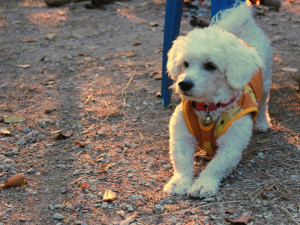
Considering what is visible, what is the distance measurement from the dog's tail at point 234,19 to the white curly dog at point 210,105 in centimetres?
49

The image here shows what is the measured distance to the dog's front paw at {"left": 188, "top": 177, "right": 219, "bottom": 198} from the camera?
2.97 metres

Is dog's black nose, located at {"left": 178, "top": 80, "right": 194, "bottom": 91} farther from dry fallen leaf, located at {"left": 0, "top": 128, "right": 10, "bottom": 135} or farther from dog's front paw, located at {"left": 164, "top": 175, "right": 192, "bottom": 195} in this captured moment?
dry fallen leaf, located at {"left": 0, "top": 128, "right": 10, "bottom": 135}

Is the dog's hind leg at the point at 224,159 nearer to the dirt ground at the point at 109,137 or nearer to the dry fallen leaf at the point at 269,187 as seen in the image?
the dirt ground at the point at 109,137

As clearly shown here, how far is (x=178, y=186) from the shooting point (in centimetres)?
Result: 306

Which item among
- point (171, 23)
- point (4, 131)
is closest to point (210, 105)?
point (171, 23)

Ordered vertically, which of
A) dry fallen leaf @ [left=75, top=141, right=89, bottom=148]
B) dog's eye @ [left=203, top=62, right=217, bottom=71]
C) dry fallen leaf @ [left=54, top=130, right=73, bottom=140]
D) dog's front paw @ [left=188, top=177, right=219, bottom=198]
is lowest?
dry fallen leaf @ [left=54, top=130, right=73, bottom=140]

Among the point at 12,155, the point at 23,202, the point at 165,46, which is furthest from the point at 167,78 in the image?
the point at 23,202

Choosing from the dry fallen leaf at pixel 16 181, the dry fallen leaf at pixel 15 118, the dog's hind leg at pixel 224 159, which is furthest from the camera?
the dry fallen leaf at pixel 15 118

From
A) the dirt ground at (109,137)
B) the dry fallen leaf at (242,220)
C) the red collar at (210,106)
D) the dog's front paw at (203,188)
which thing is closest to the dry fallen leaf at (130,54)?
the dirt ground at (109,137)

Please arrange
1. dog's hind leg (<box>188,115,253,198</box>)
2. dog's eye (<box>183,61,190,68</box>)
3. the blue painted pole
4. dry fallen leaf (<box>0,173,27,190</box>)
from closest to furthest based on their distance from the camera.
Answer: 1. dog's hind leg (<box>188,115,253,198</box>)
2. dry fallen leaf (<box>0,173,27,190</box>)
3. dog's eye (<box>183,61,190,68</box>)
4. the blue painted pole

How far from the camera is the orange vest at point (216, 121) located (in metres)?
3.30

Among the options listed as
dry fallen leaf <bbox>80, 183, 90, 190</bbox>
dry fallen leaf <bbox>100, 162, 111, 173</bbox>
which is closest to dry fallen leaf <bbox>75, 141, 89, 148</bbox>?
dry fallen leaf <bbox>100, 162, 111, 173</bbox>

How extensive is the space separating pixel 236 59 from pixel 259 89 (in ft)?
2.45

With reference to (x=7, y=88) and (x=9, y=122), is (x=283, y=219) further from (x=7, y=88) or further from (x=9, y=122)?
(x=7, y=88)
